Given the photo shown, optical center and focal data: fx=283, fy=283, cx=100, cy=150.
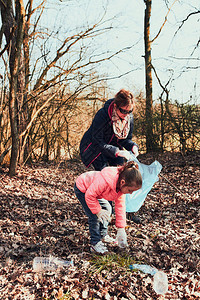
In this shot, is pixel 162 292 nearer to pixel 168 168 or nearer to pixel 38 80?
pixel 168 168

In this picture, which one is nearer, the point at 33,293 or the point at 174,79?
the point at 33,293

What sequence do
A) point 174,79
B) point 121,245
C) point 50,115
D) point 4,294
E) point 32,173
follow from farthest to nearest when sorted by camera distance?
1. point 50,115
2. point 174,79
3. point 32,173
4. point 121,245
5. point 4,294

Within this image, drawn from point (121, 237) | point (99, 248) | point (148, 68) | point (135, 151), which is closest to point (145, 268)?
point (121, 237)

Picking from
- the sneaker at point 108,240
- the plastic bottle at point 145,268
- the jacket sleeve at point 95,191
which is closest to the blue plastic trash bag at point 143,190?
the sneaker at point 108,240

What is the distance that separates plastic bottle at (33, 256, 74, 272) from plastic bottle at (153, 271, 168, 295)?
797mm

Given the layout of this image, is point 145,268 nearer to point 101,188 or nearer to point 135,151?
point 101,188

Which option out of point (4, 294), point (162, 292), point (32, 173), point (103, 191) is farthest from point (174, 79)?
point (4, 294)

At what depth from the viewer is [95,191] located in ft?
8.89

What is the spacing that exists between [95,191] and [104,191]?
0.11 m

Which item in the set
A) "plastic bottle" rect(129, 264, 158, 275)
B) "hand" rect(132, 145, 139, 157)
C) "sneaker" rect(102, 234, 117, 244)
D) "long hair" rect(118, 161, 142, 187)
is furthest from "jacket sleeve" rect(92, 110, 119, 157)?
"plastic bottle" rect(129, 264, 158, 275)

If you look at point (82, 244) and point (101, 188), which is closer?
point (101, 188)

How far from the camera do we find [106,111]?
339 centimetres

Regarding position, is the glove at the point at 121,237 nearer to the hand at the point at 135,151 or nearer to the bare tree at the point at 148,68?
the hand at the point at 135,151

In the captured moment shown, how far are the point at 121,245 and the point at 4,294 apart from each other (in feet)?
3.93
